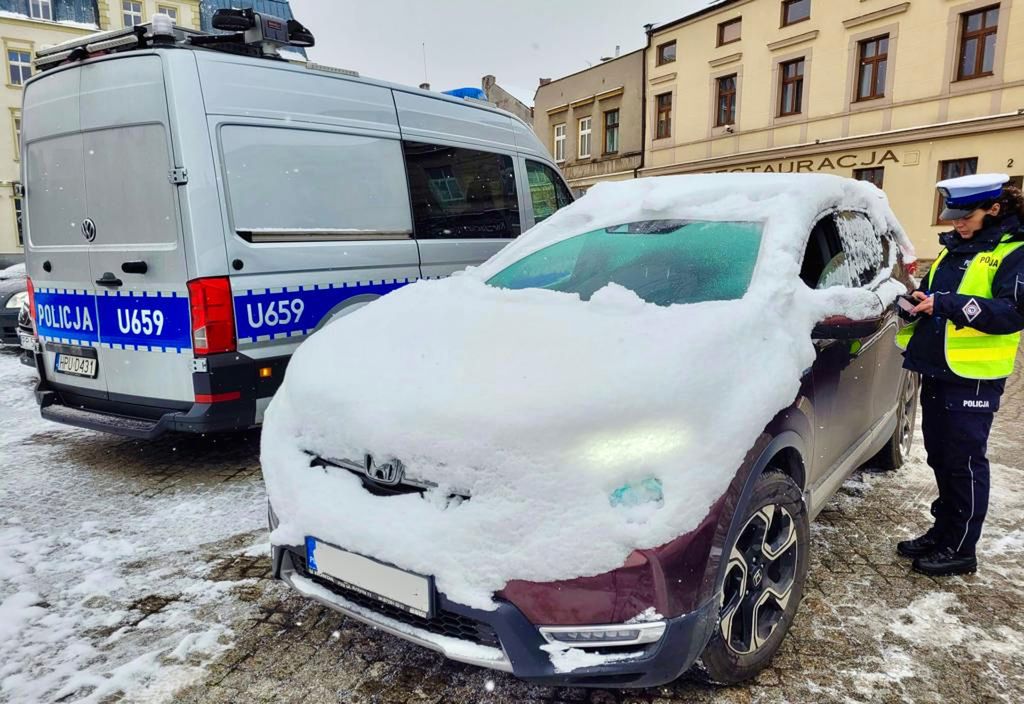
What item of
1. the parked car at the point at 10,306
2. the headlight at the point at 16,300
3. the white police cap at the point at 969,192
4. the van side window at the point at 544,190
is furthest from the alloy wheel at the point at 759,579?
the headlight at the point at 16,300

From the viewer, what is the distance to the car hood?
1789mm

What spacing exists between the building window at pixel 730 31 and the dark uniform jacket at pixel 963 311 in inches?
816

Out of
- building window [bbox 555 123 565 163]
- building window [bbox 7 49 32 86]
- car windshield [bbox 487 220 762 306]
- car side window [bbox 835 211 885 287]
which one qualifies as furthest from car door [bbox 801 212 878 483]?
building window [bbox 7 49 32 86]

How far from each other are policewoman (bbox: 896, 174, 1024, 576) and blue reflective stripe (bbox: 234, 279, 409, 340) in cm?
323

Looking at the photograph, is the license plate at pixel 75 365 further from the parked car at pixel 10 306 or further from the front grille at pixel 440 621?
the parked car at pixel 10 306

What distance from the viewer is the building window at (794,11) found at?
18938 mm

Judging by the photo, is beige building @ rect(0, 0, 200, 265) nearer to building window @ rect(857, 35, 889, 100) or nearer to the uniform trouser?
building window @ rect(857, 35, 889, 100)

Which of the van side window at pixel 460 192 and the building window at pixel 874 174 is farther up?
the building window at pixel 874 174

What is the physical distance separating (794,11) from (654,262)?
2042 cm

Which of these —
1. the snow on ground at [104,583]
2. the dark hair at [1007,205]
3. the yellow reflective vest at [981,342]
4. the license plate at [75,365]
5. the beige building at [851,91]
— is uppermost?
the beige building at [851,91]

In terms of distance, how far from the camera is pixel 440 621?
1.93 m

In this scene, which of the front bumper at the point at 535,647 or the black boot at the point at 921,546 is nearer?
the front bumper at the point at 535,647

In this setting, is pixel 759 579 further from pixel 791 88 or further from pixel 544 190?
pixel 791 88

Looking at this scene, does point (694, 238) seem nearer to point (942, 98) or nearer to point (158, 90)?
point (158, 90)
